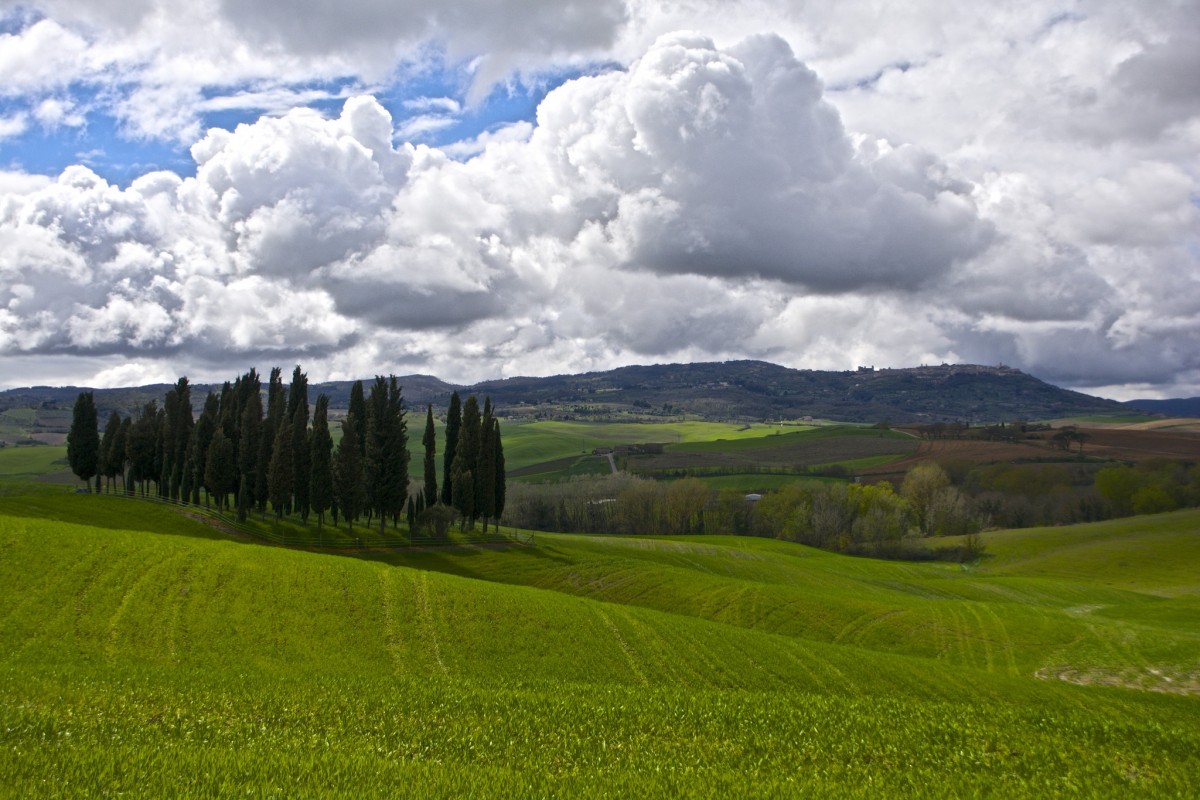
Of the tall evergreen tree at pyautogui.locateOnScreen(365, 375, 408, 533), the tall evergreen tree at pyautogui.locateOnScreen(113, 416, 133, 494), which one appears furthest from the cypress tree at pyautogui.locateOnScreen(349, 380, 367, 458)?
the tall evergreen tree at pyautogui.locateOnScreen(113, 416, 133, 494)

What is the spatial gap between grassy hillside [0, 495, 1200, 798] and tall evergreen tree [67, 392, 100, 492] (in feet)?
75.8

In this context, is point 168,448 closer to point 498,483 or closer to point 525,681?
point 498,483

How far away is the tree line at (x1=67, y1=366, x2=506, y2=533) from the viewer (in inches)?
3051

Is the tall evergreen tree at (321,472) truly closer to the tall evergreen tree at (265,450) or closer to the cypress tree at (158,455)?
the tall evergreen tree at (265,450)

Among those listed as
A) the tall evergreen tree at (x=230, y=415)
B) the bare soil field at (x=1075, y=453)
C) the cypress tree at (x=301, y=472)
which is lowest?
the bare soil field at (x=1075, y=453)

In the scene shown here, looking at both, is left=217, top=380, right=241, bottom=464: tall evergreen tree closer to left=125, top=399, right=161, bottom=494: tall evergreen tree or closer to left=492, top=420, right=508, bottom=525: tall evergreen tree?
left=125, top=399, right=161, bottom=494: tall evergreen tree

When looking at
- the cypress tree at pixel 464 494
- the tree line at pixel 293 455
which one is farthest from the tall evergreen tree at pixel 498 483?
the cypress tree at pixel 464 494

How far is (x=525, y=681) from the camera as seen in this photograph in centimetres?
2611

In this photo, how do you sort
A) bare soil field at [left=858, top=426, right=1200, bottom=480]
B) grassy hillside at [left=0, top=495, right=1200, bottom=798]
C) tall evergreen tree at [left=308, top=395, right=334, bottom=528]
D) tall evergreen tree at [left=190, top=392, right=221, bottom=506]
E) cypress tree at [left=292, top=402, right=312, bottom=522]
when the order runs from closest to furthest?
grassy hillside at [left=0, top=495, right=1200, bottom=798] → tall evergreen tree at [left=308, top=395, right=334, bottom=528] → cypress tree at [left=292, top=402, right=312, bottom=522] → tall evergreen tree at [left=190, top=392, right=221, bottom=506] → bare soil field at [left=858, top=426, right=1200, bottom=480]

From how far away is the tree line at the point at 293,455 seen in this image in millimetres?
77500

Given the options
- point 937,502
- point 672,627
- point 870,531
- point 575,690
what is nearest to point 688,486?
point 870,531

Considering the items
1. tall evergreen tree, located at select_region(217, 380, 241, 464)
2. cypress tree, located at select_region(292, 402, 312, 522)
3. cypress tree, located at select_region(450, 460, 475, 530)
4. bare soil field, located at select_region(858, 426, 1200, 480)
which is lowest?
bare soil field, located at select_region(858, 426, 1200, 480)

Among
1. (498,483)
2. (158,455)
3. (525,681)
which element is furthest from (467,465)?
(525,681)

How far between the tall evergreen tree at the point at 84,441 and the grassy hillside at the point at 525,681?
75.8 ft
